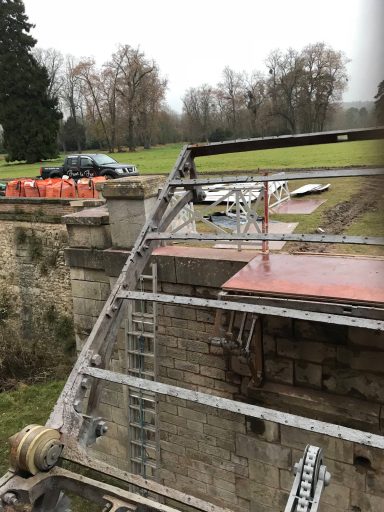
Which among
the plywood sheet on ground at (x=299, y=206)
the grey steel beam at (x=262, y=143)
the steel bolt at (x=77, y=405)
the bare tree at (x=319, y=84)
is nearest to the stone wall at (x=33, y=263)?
the plywood sheet on ground at (x=299, y=206)

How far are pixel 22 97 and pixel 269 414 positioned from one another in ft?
145

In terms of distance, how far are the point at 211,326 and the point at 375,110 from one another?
5635 millimetres

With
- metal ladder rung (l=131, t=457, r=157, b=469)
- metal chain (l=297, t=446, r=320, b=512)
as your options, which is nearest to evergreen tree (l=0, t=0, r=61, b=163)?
metal ladder rung (l=131, t=457, r=157, b=469)

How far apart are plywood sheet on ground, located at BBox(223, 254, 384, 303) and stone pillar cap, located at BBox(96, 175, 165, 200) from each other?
218 centimetres

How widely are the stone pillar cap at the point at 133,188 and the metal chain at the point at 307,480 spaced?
504 centimetres

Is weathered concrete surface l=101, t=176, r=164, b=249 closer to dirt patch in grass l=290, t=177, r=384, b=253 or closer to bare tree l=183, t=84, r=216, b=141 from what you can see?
dirt patch in grass l=290, t=177, r=384, b=253

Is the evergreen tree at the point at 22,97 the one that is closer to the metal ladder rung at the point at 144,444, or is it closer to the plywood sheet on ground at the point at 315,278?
the metal ladder rung at the point at 144,444

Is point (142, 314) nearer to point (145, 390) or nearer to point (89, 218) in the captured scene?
point (89, 218)

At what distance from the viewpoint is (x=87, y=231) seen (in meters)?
7.66

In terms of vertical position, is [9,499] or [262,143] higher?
[262,143]

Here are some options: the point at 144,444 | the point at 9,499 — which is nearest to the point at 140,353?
Result: the point at 144,444

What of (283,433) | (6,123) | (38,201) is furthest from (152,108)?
(283,433)

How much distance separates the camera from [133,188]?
6.87m

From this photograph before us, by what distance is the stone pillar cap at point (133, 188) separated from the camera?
682 cm
